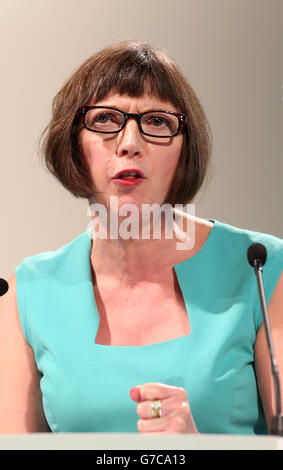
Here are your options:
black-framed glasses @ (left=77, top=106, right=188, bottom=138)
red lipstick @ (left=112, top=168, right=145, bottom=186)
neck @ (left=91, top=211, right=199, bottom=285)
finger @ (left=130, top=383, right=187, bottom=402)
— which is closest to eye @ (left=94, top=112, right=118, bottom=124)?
black-framed glasses @ (left=77, top=106, right=188, bottom=138)

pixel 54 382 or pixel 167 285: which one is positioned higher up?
pixel 167 285

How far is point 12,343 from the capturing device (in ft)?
4.83

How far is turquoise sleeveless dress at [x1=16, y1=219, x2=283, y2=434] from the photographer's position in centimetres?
129

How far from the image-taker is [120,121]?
4.59 feet

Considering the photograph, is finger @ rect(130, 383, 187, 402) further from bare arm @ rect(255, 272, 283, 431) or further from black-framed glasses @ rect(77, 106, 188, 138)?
black-framed glasses @ rect(77, 106, 188, 138)

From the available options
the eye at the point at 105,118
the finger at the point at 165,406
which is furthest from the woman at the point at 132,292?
the finger at the point at 165,406

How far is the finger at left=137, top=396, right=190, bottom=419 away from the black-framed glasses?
0.59 m

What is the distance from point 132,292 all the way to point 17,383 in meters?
0.32

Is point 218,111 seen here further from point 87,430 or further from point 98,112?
point 87,430

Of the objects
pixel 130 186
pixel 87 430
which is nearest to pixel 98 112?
pixel 130 186

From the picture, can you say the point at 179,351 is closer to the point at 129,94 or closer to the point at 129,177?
the point at 129,177

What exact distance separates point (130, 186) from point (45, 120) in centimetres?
60

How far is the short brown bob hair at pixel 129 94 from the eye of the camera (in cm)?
142

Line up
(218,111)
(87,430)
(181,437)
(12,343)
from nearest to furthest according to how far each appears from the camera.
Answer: (181,437), (87,430), (12,343), (218,111)
